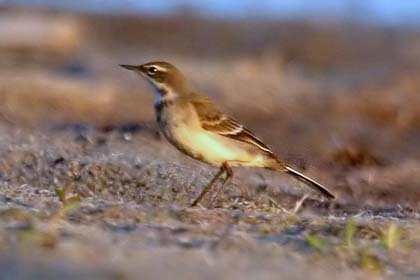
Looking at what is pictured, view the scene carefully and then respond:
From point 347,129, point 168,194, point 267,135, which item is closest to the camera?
point 168,194

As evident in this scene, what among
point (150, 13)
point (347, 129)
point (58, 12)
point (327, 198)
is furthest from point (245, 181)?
point (150, 13)

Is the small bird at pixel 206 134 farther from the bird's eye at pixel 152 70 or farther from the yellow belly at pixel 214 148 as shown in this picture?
the bird's eye at pixel 152 70

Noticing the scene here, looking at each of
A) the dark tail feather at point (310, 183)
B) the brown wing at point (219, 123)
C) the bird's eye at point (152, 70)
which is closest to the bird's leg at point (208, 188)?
the brown wing at point (219, 123)

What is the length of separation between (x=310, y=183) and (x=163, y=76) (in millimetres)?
1275

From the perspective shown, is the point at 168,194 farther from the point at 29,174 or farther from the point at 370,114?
the point at 370,114

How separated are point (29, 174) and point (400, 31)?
862 inches

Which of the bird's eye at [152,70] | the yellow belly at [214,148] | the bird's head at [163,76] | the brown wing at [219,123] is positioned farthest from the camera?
the bird's eye at [152,70]

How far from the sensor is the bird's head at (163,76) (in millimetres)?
9727

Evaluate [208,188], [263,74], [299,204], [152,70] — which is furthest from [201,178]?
[263,74]

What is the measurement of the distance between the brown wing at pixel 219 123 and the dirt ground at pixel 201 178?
1.17ft

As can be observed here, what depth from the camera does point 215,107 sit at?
9547mm

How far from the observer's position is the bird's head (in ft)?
31.9

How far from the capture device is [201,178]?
981 centimetres

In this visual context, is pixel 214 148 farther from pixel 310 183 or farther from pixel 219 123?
pixel 310 183
